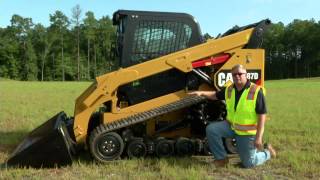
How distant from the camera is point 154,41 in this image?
8.58 meters

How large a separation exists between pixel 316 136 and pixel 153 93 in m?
3.78

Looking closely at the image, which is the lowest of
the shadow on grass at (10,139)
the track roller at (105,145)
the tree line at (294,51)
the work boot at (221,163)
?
the work boot at (221,163)

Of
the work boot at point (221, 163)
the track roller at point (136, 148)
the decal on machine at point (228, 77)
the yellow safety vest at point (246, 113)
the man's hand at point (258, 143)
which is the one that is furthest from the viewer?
the decal on machine at point (228, 77)

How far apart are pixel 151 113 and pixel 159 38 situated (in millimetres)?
1354

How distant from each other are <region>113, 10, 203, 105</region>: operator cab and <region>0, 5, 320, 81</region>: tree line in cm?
7992

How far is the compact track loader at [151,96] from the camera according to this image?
771 cm

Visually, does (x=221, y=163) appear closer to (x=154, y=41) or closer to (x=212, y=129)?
(x=212, y=129)

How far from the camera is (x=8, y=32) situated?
97438 mm

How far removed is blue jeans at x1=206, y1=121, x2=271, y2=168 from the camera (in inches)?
286

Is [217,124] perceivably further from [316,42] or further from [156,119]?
[316,42]

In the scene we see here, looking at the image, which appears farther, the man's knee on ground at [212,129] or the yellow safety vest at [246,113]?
the man's knee on ground at [212,129]

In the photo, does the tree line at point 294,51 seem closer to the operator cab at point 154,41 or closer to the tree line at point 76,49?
the tree line at point 76,49

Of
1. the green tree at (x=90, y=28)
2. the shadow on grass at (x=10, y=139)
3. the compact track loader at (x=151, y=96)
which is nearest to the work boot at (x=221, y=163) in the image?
the compact track loader at (x=151, y=96)

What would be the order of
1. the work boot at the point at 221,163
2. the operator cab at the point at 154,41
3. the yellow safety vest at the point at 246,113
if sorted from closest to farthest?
the yellow safety vest at the point at 246,113, the work boot at the point at 221,163, the operator cab at the point at 154,41
